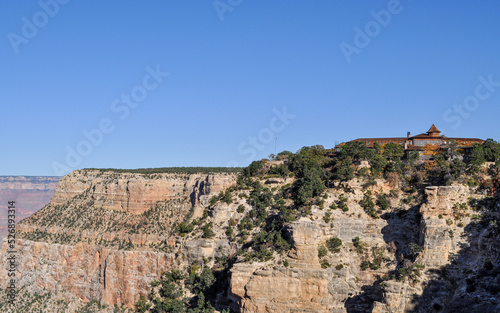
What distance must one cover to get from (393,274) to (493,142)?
81.8 ft

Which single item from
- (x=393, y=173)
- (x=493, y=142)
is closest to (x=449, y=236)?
(x=393, y=173)

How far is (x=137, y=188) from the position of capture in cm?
10194

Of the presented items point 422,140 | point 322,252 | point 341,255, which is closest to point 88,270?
point 322,252

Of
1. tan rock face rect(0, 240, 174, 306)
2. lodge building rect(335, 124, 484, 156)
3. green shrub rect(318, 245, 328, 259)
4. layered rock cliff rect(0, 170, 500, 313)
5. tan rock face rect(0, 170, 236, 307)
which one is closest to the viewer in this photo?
layered rock cliff rect(0, 170, 500, 313)

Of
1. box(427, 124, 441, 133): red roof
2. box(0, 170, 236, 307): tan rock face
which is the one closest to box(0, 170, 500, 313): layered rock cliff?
box(0, 170, 236, 307): tan rock face

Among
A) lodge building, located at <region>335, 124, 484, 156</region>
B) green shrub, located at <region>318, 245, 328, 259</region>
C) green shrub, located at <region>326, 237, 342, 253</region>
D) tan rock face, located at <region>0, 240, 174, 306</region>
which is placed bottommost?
tan rock face, located at <region>0, 240, 174, 306</region>

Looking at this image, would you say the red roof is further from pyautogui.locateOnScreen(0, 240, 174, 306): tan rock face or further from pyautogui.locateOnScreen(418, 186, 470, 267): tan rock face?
pyautogui.locateOnScreen(0, 240, 174, 306): tan rock face

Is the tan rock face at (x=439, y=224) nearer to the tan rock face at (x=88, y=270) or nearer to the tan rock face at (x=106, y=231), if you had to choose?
the tan rock face at (x=106, y=231)

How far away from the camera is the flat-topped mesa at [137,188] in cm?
10056

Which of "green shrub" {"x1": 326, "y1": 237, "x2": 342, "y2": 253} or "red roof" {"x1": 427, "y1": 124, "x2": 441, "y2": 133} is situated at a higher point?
"red roof" {"x1": 427, "y1": 124, "x2": 441, "y2": 133}

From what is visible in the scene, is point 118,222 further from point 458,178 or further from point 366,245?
point 458,178

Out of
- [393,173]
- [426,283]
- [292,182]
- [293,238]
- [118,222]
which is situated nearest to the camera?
[426,283]

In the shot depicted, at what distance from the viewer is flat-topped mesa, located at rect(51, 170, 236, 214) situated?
100562mm

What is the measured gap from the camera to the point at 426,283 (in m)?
48.0
